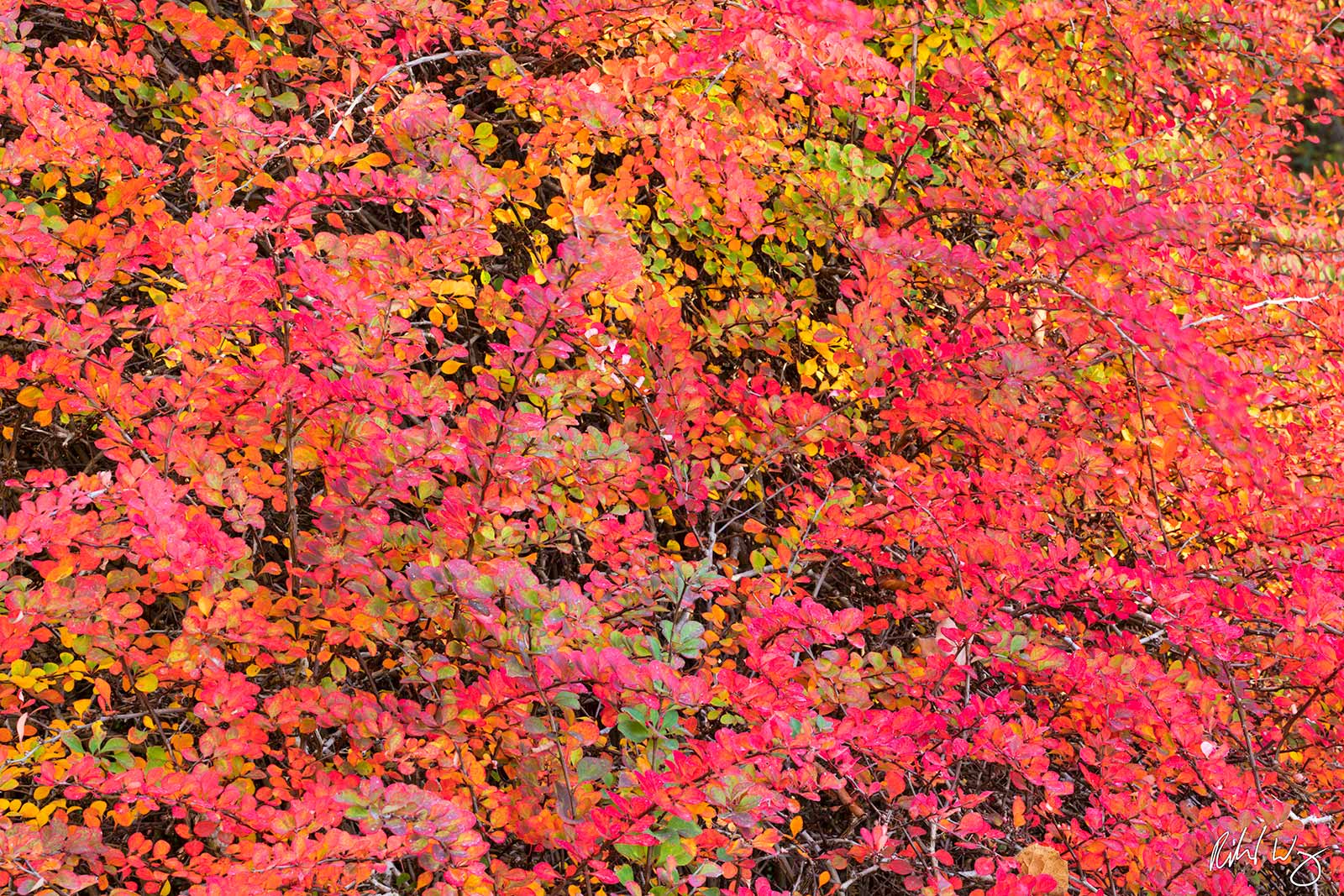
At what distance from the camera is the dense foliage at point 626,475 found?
175cm

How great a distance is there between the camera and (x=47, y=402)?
1873 mm

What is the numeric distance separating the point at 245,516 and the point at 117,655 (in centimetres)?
31

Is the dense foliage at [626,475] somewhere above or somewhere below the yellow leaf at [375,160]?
below

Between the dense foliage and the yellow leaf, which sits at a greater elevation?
the yellow leaf

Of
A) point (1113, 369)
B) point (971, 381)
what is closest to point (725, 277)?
point (971, 381)

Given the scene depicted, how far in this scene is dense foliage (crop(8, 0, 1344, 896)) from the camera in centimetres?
175
